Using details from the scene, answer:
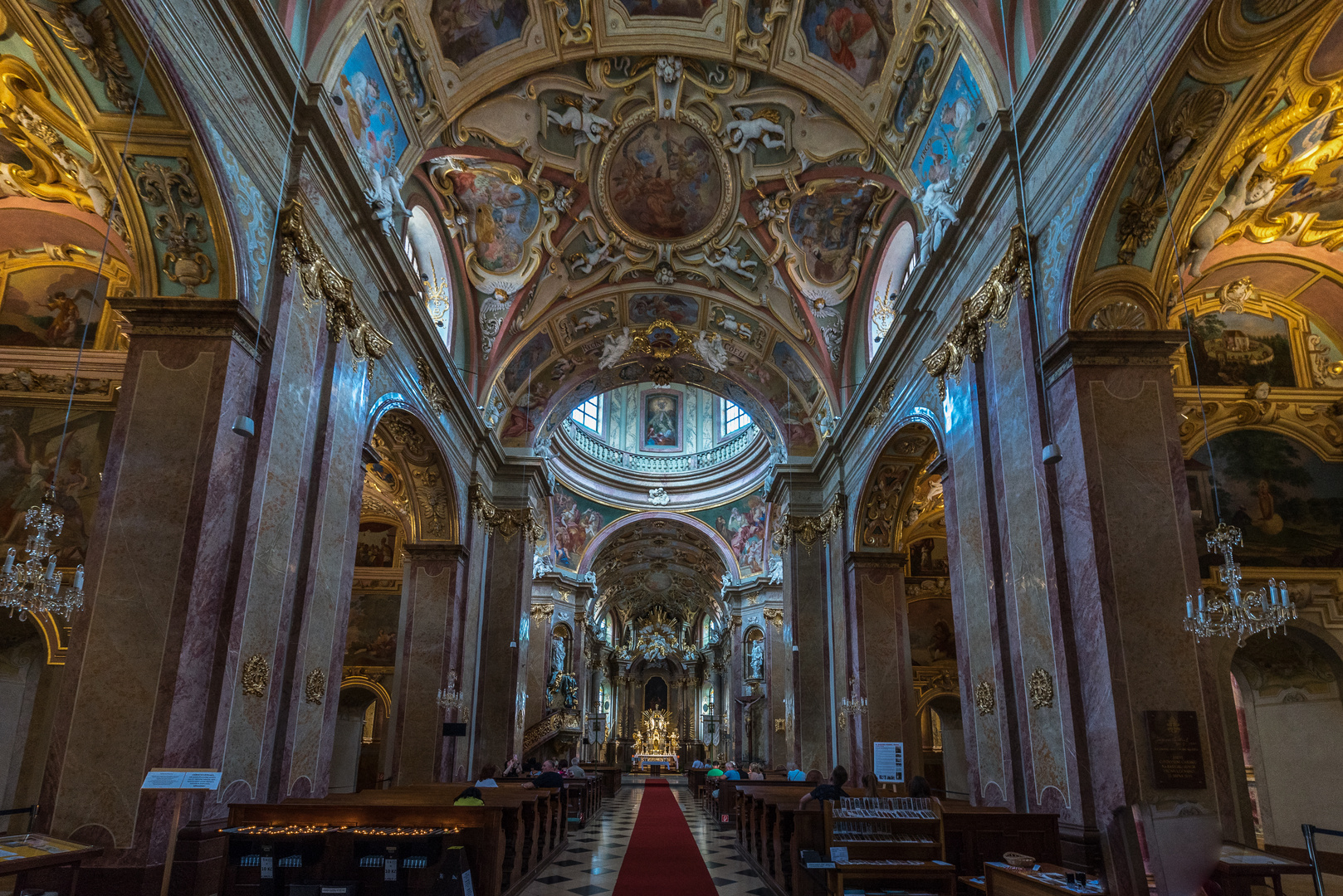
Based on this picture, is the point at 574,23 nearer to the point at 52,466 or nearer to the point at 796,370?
the point at 796,370

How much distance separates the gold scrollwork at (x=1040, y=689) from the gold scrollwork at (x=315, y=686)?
750 centimetres

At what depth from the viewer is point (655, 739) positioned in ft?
146

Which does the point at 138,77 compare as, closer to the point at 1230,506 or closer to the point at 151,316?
the point at 151,316

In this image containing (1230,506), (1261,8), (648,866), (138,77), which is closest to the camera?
(1261,8)

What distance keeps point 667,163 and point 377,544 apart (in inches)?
529

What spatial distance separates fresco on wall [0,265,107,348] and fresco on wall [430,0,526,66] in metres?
5.73

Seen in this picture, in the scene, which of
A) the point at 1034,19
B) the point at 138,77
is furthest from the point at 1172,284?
the point at 138,77

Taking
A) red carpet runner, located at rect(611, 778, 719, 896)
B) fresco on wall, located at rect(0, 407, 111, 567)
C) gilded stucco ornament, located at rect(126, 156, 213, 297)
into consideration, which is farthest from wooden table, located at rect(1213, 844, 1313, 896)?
fresco on wall, located at rect(0, 407, 111, 567)

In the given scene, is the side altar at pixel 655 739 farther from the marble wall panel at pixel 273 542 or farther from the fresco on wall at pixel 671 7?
the fresco on wall at pixel 671 7

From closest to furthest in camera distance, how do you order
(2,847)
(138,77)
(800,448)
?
(2,847), (138,77), (800,448)

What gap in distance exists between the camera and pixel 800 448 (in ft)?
64.5

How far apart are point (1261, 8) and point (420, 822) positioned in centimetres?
933

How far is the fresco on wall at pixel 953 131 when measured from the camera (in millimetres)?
9930

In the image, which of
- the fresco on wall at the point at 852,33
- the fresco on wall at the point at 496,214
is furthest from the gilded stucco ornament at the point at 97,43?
the fresco on wall at the point at 852,33
